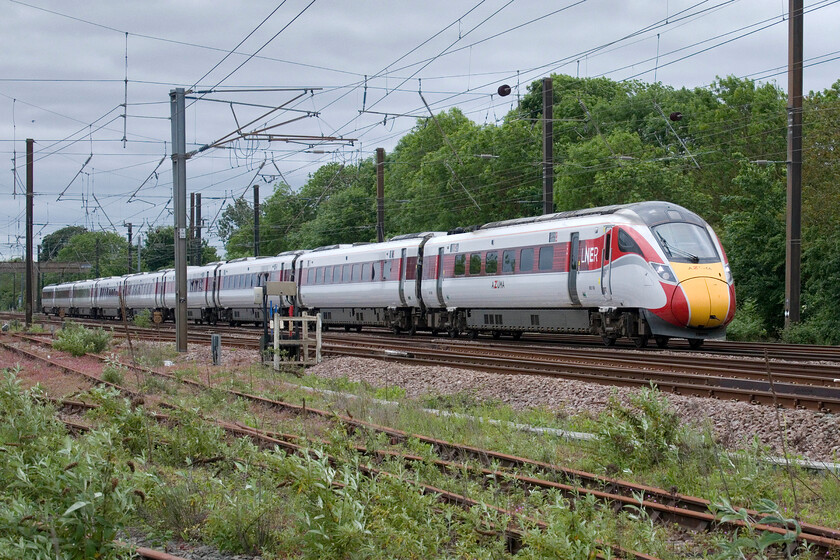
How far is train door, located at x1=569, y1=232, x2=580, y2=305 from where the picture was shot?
22125mm

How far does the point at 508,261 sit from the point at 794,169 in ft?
26.9

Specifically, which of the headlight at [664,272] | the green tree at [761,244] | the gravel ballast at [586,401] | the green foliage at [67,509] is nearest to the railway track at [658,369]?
the gravel ballast at [586,401]

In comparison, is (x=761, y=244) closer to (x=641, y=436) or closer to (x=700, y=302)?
(x=700, y=302)

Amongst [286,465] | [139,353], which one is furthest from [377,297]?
[286,465]

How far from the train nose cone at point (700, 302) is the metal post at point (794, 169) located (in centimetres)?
602

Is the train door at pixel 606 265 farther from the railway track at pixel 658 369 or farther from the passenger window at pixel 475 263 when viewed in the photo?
the passenger window at pixel 475 263

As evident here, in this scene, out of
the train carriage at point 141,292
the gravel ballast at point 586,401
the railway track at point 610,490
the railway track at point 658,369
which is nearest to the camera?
the railway track at point 610,490

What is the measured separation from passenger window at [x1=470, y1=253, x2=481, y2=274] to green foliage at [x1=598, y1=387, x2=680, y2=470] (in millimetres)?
16452

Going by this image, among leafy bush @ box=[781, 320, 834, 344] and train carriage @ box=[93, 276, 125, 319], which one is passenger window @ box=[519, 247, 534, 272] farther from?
train carriage @ box=[93, 276, 125, 319]

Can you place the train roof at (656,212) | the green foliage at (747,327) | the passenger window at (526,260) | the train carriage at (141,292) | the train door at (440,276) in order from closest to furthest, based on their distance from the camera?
the train roof at (656,212) < the passenger window at (526,260) < the green foliage at (747,327) < the train door at (440,276) < the train carriage at (141,292)

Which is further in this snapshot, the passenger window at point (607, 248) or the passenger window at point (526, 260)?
the passenger window at point (526, 260)

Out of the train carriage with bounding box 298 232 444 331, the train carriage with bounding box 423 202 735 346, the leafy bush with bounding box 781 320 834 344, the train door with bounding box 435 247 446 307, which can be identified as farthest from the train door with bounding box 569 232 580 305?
the train carriage with bounding box 298 232 444 331

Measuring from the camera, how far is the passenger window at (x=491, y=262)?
2531cm

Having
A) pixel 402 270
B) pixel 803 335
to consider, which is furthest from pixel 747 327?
pixel 402 270
